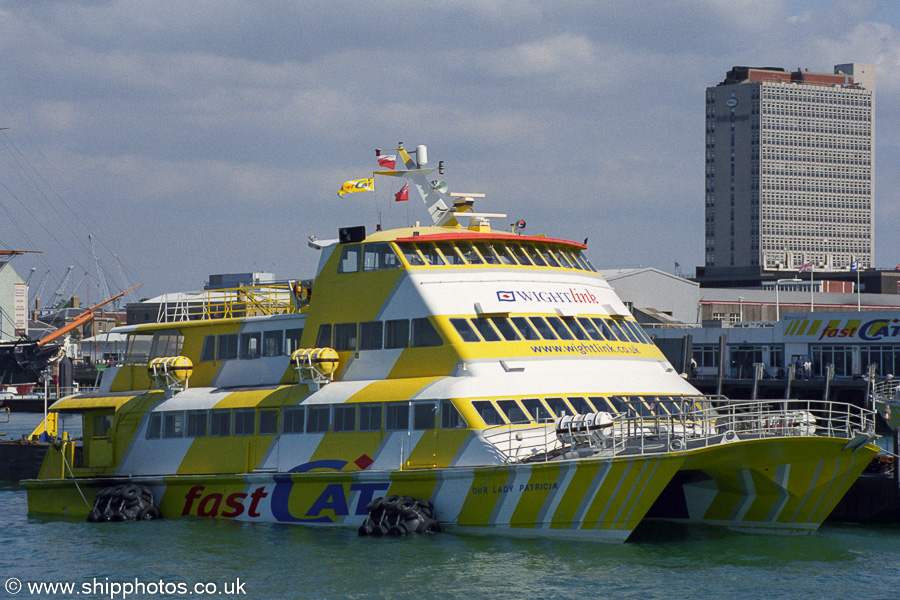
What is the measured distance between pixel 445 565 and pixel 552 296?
637 cm

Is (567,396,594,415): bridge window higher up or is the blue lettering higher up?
(567,396,594,415): bridge window

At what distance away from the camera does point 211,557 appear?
20.7 metres

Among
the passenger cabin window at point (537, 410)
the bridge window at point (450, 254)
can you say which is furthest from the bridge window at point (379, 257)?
the passenger cabin window at point (537, 410)

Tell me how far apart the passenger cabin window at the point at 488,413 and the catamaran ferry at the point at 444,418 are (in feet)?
0.12

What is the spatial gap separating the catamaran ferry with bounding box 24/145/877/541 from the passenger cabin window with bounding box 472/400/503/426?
0.04 metres

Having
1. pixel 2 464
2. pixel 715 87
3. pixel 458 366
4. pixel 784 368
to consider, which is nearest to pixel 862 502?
pixel 458 366

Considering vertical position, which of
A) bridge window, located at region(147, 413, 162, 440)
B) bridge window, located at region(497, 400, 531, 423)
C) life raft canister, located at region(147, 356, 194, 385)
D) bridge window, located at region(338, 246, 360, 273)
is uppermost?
bridge window, located at region(338, 246, 360, 273)

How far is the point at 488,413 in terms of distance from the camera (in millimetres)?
20891

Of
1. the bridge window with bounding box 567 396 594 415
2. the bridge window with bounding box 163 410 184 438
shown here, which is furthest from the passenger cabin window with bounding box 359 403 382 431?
the bridge window with bounding box 163 410 184 438

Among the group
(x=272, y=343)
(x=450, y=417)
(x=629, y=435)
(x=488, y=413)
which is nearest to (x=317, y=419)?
(x=272, y=343)

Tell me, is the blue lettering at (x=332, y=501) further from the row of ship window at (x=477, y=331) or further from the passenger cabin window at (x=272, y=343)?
the passenger cabin window at (x=272, y=343)

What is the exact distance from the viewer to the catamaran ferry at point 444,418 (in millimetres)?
20109

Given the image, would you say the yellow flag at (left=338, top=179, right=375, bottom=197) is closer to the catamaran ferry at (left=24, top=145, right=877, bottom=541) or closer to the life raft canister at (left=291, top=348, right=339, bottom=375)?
the catamaran ferry at (left=24, top=145, right=877, bottom=541)

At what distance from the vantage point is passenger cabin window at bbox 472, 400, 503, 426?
20844 millimetres
